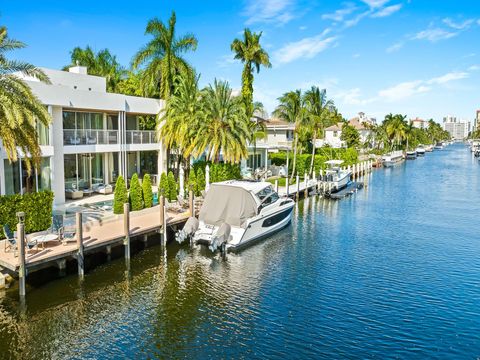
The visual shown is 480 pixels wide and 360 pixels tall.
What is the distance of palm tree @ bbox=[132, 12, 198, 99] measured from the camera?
111 ft

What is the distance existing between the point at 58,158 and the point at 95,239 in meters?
9.61

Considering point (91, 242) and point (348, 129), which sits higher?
point (348, 129)

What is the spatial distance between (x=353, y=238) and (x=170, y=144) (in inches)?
640

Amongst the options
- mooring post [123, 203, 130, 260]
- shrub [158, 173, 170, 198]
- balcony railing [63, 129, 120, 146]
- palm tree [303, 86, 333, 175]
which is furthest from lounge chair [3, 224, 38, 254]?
palm tree [303, 86, 333, 175]

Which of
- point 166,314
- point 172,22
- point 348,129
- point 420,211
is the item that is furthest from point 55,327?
point 348,129

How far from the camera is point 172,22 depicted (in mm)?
34000

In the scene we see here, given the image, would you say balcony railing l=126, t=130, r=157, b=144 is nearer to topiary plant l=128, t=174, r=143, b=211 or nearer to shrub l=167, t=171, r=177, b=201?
shrub l=167, t=171, r=177, b=201

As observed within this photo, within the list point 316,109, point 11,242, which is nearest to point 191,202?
point 11,242

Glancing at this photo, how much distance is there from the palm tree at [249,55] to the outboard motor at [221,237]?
71.0 ft

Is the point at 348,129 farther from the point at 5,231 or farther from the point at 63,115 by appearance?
the point at 5,231

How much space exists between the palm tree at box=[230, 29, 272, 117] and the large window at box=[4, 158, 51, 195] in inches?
834

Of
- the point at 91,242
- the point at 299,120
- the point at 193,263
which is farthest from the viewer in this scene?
the point at 299,120

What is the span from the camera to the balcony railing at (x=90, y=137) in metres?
26.7

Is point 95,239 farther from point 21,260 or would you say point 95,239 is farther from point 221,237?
point 221,237
